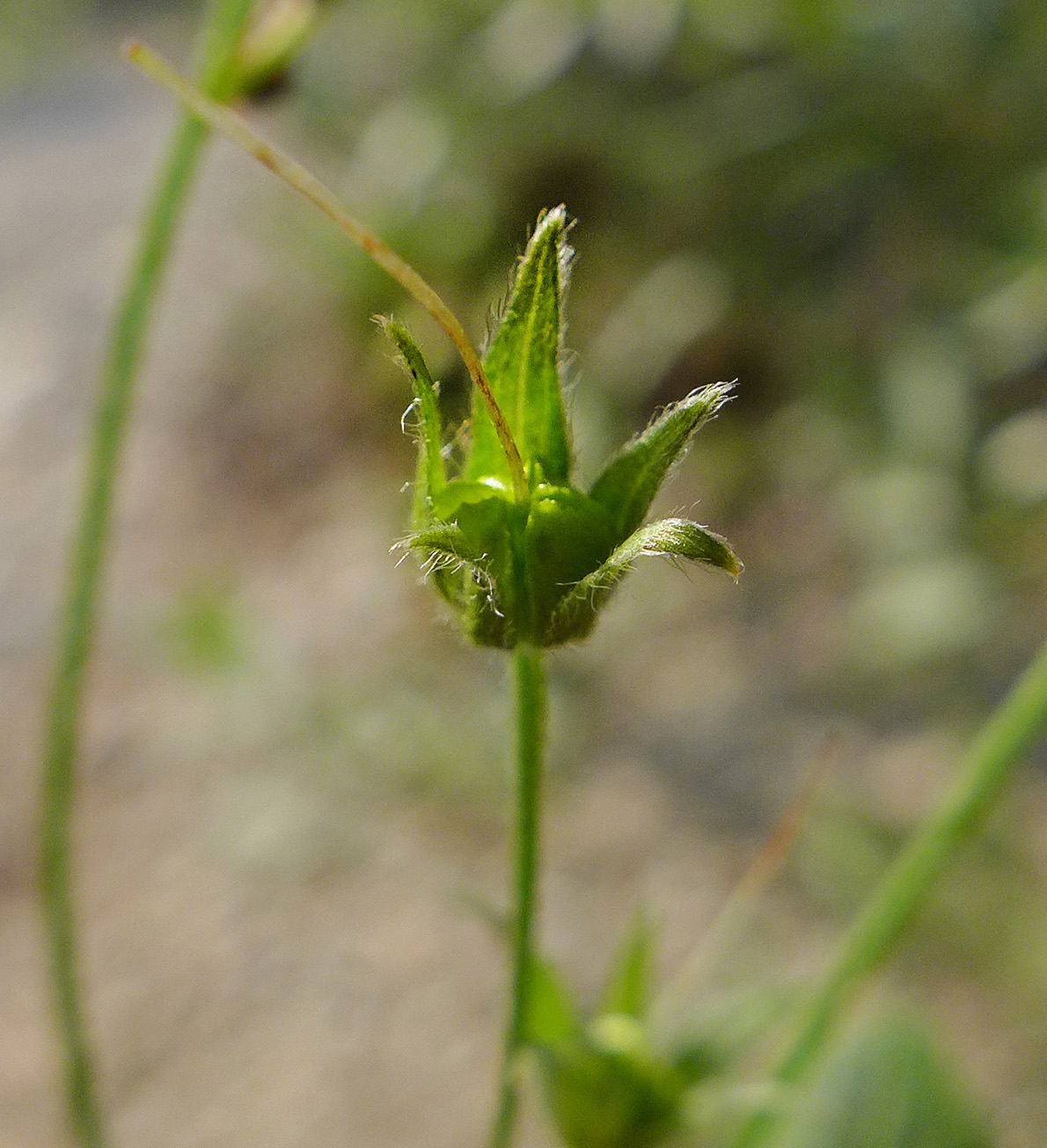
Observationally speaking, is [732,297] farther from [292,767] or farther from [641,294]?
[292,767]

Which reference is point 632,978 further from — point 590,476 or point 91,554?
point 590,476

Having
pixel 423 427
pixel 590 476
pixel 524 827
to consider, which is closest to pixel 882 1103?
pixel 524 827

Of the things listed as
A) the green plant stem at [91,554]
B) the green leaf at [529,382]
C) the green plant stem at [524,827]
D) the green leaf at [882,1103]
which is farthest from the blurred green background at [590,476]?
the green leaf at [529,382]

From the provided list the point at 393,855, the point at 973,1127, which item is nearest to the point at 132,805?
the point at 393,855

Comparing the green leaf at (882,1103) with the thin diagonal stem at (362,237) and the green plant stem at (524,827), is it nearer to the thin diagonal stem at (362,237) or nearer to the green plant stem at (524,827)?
the green plant stem at (524,827)

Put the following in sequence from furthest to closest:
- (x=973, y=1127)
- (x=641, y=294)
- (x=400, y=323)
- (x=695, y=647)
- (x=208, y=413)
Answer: (x=208, y=413), (x=641, y=294), (x=695, y=647), (x=973, y=1127), (x=400, y=323)

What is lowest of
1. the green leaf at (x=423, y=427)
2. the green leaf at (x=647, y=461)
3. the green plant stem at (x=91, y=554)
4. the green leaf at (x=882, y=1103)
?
the green leaf at (x=882, y=1103)

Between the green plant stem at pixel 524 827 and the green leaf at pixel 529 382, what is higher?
the green leaf at pixel 529 382
